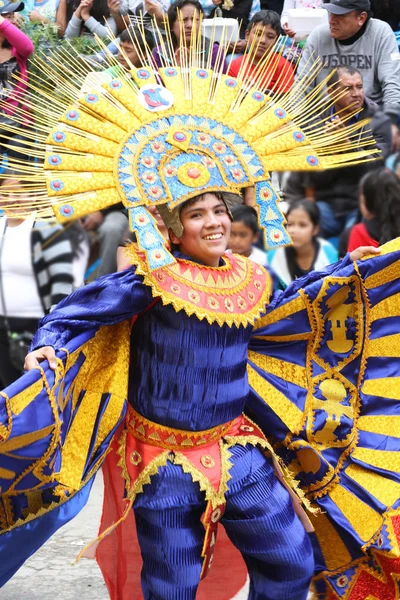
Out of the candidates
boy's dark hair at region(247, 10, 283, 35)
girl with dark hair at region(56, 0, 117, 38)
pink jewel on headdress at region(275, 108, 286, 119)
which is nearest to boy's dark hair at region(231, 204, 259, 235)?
pink jewel on headdress at region(275, 108, 286, 119)

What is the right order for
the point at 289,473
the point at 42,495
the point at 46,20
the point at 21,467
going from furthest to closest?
the point at 46,20 → the point at 289,473 → the point at 42,495 → the point at 21,467

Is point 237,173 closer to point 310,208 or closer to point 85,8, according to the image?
point 310,208

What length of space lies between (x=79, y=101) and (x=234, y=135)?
0.52m

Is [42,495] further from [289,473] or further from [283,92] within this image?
[283,92]

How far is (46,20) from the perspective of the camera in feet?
25.2

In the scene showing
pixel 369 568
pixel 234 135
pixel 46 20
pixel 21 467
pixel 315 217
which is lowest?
pixel 369 568

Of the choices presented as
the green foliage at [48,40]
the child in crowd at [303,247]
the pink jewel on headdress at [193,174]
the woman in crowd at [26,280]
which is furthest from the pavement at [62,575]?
the green foliage at [48,40]

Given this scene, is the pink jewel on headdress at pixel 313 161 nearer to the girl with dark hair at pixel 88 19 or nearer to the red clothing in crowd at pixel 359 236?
the red clothing in crowd at pixel 359 236

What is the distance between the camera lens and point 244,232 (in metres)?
5.08

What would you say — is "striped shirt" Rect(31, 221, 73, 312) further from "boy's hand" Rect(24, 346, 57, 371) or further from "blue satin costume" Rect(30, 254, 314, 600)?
"boy's hand" Rect(24, 346, 57, 371)

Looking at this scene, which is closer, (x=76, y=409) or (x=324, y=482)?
(x=76, y=409)

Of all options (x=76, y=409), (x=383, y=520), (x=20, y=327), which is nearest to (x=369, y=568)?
(x=383, y=520)

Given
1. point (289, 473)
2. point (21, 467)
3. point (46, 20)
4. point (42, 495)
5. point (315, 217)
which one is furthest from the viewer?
point (46, 20)

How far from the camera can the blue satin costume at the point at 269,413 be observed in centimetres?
330
